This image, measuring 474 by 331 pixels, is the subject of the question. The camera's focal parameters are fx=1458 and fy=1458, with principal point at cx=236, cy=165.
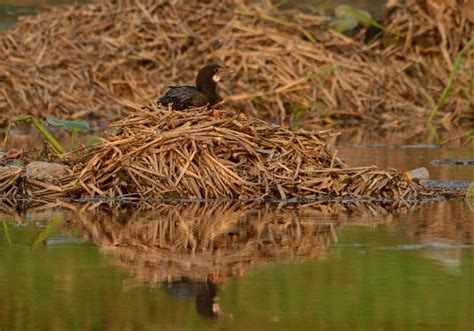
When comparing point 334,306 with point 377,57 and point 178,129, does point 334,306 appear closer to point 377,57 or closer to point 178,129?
point 178,129

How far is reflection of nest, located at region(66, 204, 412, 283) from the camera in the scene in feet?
25.7

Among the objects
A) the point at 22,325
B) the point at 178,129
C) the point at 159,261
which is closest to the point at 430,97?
the point at 178,129

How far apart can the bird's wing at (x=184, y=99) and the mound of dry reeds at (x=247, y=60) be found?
6.61 m

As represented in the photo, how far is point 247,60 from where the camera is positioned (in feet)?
69.5

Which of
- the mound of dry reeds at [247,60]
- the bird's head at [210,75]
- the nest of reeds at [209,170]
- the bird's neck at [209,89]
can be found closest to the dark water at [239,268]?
the nest of reeds at [209,170]

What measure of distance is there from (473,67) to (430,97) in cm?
117

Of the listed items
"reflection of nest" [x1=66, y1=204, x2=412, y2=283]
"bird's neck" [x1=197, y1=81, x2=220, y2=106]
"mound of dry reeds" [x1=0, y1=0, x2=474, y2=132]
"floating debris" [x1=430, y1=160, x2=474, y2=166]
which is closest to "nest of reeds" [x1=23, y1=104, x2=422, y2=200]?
"reflection of nest" [x1=66, y1=204, x2=412, y2=283]

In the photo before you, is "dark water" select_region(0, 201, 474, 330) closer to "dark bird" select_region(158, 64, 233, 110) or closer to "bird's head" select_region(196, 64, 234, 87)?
"dark bird" select_region(158, 64, 233, 110)

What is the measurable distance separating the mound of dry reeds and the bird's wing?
6611 mm

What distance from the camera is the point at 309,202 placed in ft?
35.8

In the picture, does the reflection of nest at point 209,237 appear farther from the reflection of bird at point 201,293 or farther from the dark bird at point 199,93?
the dark bird at point 199,93

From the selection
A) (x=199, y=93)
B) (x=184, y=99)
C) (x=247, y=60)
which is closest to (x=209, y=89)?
(x=199, y=93)

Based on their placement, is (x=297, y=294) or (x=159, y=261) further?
(x=159, y=261)

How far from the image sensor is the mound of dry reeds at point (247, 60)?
20.4 meters
